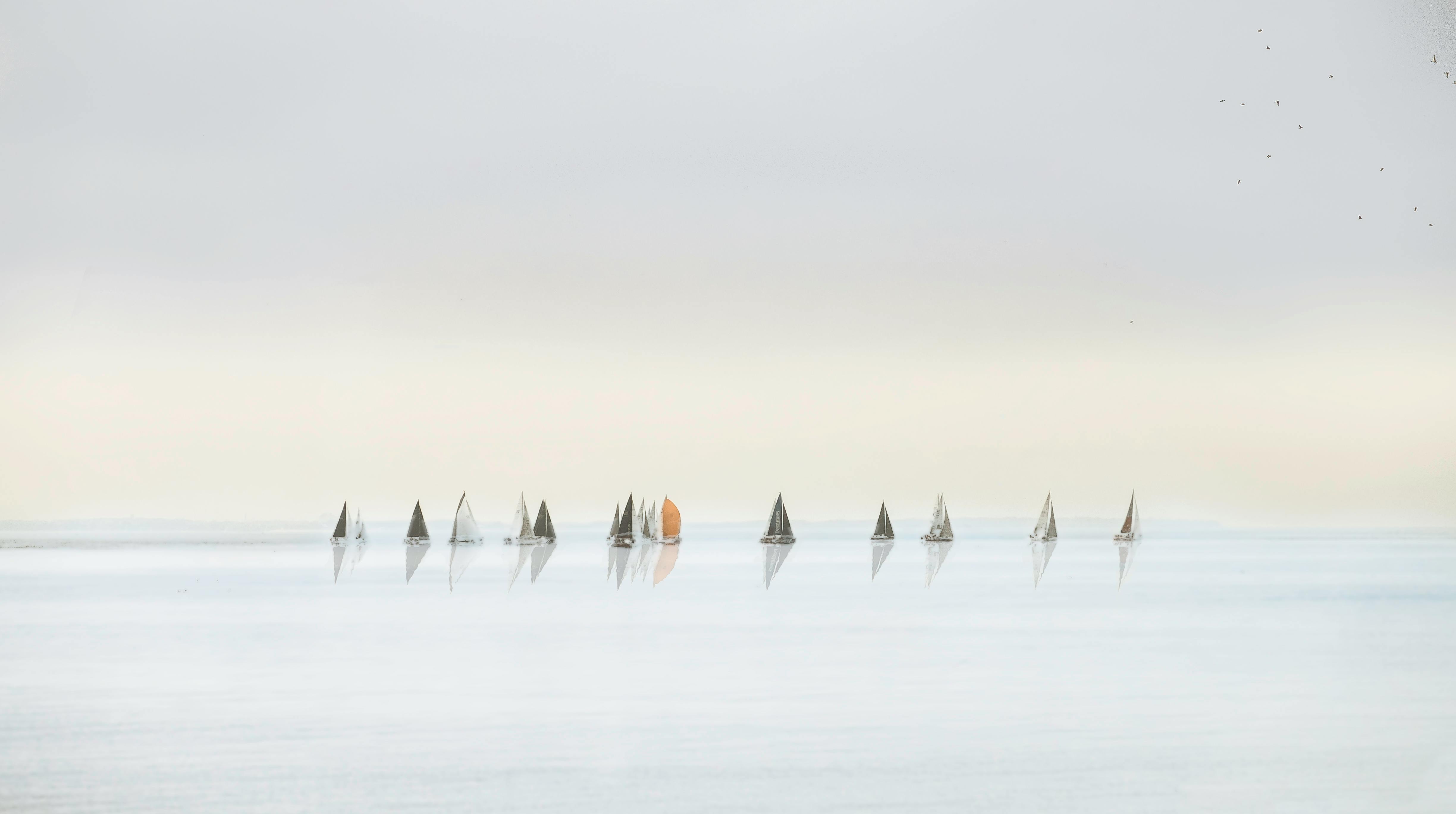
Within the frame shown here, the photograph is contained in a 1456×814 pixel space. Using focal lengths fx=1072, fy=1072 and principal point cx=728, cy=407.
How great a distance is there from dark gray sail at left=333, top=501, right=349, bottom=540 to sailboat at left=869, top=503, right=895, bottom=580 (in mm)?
8880

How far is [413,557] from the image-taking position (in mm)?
24969

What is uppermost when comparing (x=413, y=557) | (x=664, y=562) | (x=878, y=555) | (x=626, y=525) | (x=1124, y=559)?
(x=626, y=525)

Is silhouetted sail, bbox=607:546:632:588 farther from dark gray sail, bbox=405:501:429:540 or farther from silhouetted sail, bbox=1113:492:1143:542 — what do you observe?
silhouetted sail, bbox=1113:492:1143:542

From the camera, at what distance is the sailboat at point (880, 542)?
22.0 m

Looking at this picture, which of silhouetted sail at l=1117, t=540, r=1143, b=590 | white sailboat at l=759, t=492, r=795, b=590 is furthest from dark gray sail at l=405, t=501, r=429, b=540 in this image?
silhouetted sail at l=1117, t=540, r=1143, b=590

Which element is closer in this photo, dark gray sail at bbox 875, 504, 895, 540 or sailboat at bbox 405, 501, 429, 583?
sailboat at bbox 405, 501, 429, 583

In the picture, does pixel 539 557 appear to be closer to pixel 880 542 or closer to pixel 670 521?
pixel 670 521

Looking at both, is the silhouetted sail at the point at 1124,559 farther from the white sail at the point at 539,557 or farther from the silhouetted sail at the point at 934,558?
the white sail at the point at 539,557

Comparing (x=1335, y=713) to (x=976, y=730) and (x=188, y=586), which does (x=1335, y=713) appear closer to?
(x=976, y=730)

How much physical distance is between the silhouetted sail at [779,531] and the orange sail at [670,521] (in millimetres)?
1831

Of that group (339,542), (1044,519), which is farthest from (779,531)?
(339,542)

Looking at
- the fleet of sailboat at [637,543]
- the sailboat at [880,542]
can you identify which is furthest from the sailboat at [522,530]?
the sailboat at [880,542]

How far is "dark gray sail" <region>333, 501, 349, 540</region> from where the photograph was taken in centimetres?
1065

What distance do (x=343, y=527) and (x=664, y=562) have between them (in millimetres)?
7034
